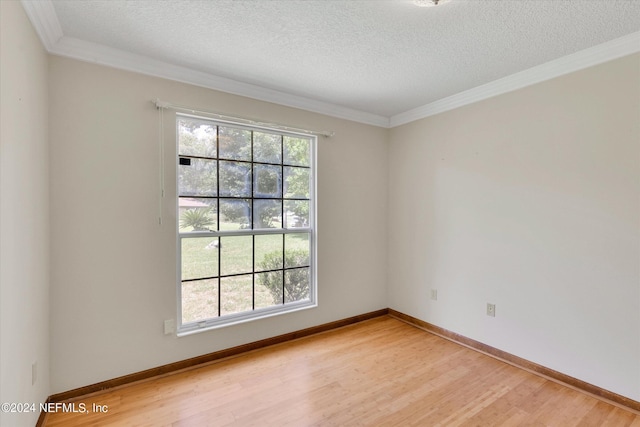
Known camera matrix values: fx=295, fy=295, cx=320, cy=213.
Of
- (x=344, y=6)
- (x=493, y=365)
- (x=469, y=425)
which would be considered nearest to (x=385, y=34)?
(x=344, y=6)

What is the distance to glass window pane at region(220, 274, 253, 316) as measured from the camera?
8.75 feet

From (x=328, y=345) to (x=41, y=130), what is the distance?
A: 9.12 feet

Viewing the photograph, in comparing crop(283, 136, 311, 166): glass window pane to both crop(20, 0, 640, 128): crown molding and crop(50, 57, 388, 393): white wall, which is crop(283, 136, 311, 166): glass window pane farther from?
crop(50, 57, 388, 393): white wall

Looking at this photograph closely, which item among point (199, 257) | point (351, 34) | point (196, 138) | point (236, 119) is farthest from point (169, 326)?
point (351, 34)

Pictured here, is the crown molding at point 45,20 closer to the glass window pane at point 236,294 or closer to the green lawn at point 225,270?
the green lawn at point 225,270

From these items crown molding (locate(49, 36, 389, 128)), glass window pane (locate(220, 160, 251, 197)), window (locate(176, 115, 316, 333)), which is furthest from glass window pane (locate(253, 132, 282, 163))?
crown molding (locate(49, 36, 389, 128))

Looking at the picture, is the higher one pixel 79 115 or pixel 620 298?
pixel 79 115

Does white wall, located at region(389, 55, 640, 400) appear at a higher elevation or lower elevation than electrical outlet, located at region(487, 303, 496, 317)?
higher

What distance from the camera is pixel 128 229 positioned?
2.21 m

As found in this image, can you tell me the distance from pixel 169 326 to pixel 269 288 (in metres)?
0.92

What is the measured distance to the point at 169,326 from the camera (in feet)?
7.79

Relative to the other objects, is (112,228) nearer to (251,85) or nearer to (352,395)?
(251,85)

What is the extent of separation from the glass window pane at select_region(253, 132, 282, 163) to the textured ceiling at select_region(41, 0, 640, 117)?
515 mm

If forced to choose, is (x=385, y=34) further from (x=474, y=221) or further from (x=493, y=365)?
(x=493, y=365)
